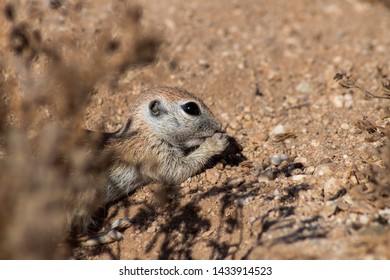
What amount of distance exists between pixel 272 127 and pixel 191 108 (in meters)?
1.06

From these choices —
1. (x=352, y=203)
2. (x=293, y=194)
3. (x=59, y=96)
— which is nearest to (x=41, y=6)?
(x=59, y=96)

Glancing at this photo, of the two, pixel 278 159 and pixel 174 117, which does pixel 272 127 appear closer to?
pixel 278 159

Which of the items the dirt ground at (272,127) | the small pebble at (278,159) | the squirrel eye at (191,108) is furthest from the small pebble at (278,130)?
the squirrel eye at (191,108)

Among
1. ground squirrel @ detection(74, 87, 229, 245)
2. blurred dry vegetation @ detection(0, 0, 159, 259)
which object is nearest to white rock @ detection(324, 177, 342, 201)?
ground squirrel @ detection(74, 87, 229, 245)

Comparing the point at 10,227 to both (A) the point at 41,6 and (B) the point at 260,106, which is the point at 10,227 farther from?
(A) the point at 41,6

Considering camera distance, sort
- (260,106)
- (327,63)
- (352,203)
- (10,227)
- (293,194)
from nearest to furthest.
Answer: (10,227)
(352,203)
(293,194)
(260,106)
(327,63)

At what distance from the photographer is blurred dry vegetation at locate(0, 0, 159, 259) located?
2604mm

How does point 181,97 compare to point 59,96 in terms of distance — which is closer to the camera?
point 59,96

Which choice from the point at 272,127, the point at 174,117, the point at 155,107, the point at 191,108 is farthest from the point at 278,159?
the point at 155,107

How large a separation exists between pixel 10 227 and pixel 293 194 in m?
2.11

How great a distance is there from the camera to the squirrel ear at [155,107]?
474 cm

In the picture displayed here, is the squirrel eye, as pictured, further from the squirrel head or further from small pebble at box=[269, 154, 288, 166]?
small pebble at box=[269, 154, 288, 166]

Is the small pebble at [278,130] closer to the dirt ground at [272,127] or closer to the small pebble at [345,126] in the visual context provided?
the dirt ground at [272,127]

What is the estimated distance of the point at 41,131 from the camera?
354 cm
